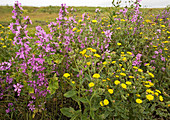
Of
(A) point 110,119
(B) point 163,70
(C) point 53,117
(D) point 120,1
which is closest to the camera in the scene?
(A) point 110,119

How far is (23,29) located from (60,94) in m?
1.06

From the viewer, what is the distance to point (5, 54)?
287 cm

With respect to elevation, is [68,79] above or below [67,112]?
above

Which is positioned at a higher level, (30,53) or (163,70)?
(30,53)

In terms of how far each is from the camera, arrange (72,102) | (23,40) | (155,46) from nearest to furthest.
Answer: (23,40)
(72,102)
(155,46)

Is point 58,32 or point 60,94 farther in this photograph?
point 58,32

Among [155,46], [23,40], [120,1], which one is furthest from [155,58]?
[23,40]

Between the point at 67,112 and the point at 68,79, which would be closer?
the point at 67,112

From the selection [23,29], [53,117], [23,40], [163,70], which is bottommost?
[53,117]

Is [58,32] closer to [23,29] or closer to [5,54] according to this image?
[23,29]

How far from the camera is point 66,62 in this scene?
2285 millimetres

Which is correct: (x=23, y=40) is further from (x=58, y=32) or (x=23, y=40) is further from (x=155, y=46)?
(x=155, y=46)

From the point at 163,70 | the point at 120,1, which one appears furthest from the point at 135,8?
the point at 163,70

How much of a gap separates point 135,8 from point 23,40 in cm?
348
